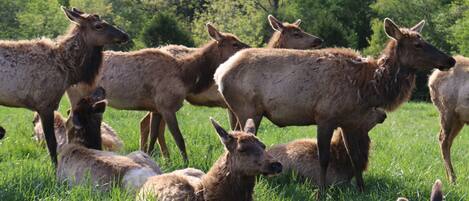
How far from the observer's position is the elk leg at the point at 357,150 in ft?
26.5

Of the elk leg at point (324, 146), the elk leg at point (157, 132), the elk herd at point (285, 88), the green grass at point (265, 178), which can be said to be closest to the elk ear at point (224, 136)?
the green grass at point (265, 178)

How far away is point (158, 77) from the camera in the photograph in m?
9.77

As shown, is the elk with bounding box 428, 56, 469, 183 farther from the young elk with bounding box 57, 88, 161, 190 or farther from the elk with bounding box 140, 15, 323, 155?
the young elk with bounding box 57, 88, 161, 190

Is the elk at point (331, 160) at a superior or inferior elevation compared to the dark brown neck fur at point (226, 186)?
inferior

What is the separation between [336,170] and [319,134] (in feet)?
2.39

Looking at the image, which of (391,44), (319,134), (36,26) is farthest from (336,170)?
(36,26)

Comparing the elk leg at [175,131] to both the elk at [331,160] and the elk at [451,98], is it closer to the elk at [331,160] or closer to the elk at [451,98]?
the elk at [331,160]

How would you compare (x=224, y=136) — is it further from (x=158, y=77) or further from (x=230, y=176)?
(x=158, y=77)

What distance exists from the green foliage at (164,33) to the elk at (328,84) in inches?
876

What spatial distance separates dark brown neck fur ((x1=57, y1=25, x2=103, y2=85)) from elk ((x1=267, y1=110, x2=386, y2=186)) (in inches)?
91.2

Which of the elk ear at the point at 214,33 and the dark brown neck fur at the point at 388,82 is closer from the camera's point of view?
the dark brown neck fur at the point at 388,82

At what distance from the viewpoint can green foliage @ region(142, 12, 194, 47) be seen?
30.4 metres

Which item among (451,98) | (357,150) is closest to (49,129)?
(357,150)

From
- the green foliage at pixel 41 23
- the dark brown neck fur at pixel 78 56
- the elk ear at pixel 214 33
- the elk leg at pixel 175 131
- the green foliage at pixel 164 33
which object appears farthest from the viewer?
the green foliage at pixel 41 23
